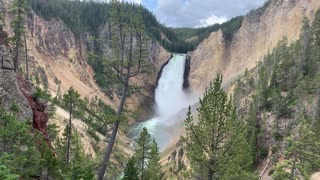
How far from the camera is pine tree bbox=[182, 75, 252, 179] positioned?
801 inches

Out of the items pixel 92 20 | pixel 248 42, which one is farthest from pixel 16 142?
pixel 92 20

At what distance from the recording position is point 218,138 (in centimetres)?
2080

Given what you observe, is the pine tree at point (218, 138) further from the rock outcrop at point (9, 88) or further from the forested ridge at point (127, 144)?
the rock outcrop at point (9, 88)

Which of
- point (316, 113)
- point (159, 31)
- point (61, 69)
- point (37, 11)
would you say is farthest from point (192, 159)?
point (159, 31)

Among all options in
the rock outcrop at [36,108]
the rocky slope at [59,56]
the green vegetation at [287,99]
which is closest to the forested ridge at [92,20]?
the rocky slope at [59,56]

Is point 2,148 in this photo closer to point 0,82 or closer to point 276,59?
point 0,82

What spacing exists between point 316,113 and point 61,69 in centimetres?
9165

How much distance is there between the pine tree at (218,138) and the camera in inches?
801

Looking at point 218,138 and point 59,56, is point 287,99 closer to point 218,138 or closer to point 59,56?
point 218,138

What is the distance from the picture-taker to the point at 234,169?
68.1ft

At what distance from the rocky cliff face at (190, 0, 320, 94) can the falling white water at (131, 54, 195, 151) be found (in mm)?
5446

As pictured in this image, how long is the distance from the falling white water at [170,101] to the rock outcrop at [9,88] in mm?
82044

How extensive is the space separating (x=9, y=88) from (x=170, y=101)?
11506cm

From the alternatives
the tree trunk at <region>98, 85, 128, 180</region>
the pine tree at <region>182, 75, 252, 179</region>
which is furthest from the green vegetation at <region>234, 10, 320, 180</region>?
the tree trunk at <region>98, 85, 128, 180</region>
